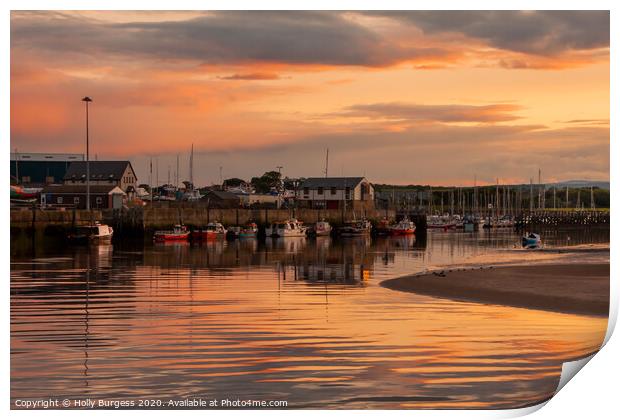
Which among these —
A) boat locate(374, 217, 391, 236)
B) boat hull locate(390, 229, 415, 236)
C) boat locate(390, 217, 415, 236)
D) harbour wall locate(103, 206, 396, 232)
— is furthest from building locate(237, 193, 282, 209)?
boat hull locate(390, 229, 415, 236)

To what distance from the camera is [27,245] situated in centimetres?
7500

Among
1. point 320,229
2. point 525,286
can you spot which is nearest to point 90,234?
point 320,229

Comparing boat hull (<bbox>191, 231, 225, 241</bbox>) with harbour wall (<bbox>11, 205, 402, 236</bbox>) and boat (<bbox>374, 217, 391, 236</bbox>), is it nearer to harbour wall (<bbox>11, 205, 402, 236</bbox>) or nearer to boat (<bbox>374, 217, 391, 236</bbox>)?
harbour wall (<bbox>11, 205, 402, 236</bbox>)

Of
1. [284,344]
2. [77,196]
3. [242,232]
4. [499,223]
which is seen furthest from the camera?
[499,223]

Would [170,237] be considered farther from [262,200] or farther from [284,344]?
[284,344]

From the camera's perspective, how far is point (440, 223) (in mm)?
153500

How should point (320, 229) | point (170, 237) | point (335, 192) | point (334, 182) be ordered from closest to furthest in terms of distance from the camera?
1. point (170, 237)
2. point (320, 229)
3. point (335, 192)
4. point (334, 182)

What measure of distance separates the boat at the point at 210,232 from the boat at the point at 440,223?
189ft

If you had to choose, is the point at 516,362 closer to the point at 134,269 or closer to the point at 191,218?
the point at 134,269

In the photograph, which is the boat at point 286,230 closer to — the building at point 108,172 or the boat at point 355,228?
the boat at point 355,228

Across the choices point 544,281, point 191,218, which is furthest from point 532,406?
point 191,218

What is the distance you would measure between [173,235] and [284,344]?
230ft

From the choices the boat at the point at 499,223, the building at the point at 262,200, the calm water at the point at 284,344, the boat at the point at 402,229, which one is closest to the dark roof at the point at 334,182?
the building at the point at 262,200
